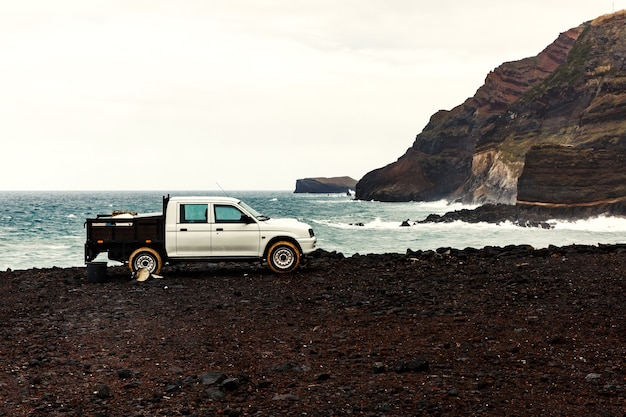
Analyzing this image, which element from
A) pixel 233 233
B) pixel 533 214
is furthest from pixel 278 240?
pixel 533 214

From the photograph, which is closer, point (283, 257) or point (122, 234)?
point (122, 234)

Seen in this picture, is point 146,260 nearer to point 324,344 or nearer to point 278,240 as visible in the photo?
point 278,240

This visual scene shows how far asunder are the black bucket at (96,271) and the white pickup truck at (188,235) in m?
0.28

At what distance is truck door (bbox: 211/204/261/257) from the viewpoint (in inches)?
674

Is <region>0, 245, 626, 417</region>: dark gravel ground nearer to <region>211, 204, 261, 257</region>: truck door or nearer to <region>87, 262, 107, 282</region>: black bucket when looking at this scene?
<region>87, 262, 107, 282</region>: black bucket

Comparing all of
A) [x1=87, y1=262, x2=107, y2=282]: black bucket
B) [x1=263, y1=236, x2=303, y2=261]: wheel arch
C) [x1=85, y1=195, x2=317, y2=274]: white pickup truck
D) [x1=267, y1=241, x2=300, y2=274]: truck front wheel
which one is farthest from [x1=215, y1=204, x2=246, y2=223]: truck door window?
[x1=87, y1=262, x2=107, y2=282]: black bucket

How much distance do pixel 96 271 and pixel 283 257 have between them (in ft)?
16.5

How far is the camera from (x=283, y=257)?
1756cm

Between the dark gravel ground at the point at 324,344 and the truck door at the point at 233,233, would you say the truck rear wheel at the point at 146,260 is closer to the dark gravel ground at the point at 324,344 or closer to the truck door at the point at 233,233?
the dark gravel ground at the point at 324,344

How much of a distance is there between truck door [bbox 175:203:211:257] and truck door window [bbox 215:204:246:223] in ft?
1.06

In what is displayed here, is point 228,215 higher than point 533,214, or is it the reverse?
point 228,215

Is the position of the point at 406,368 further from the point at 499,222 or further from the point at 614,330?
the point at 499,222

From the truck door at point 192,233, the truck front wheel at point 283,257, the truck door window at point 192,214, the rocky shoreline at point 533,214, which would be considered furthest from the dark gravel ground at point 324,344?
the rocky shoreline at point 533,214

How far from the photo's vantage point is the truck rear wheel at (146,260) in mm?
17156
